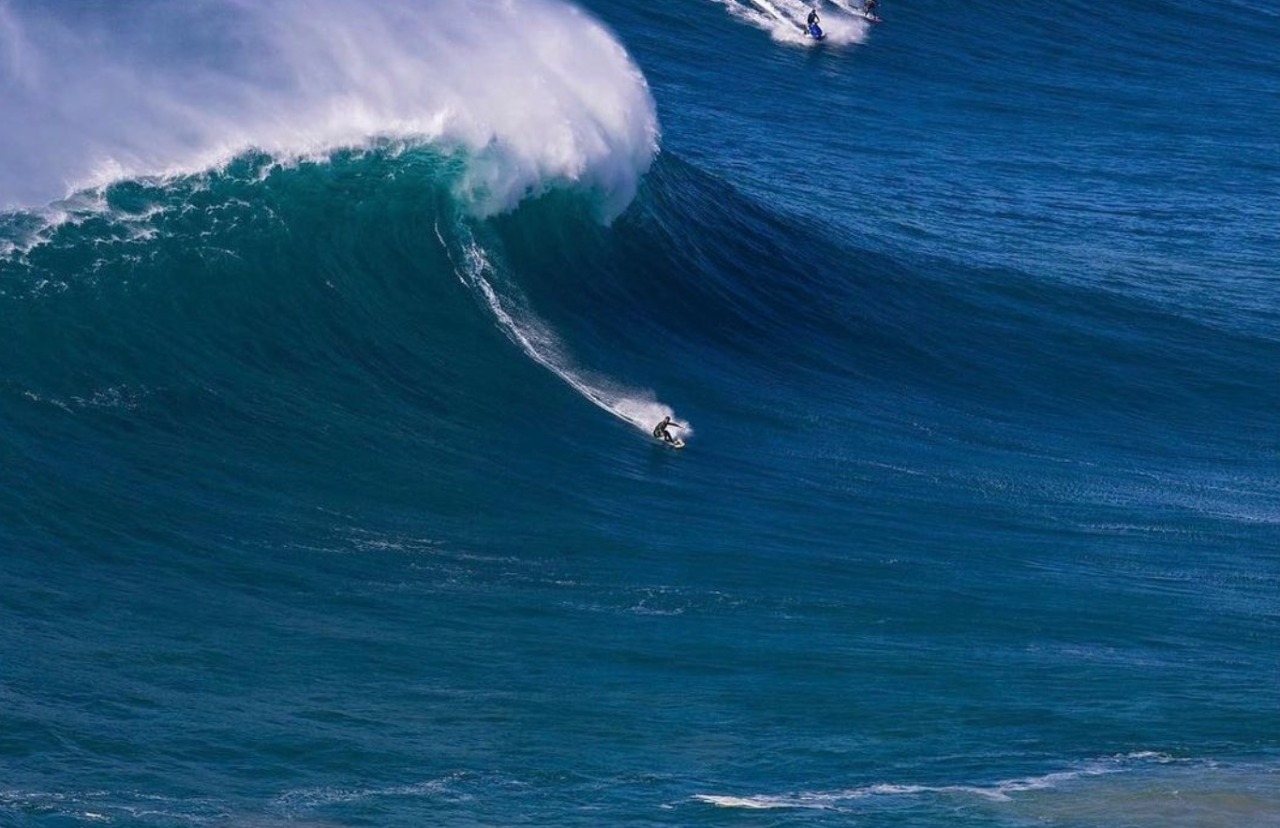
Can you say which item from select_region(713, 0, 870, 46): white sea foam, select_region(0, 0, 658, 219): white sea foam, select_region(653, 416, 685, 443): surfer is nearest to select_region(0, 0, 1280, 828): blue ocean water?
select_region(0, 0, 658, 219): white sea foam

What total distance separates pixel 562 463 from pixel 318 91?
671cm

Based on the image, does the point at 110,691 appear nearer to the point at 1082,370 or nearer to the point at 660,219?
the point at 660,219

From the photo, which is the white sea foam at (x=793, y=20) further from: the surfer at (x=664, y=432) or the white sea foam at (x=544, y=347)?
the surfer at (x=664, y=432)

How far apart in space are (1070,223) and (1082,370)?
24.3 ft

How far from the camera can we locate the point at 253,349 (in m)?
22.4

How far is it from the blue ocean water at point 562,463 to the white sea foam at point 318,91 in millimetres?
68

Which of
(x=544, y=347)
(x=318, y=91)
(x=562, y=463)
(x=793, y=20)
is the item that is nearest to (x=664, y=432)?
(x=562, y=463)

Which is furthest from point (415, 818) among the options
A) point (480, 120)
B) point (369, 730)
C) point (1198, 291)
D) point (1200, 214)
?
point (1200, 214)

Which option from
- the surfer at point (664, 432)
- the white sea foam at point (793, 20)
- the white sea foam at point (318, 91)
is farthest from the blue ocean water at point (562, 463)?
the white sea foam at point (793, 20)

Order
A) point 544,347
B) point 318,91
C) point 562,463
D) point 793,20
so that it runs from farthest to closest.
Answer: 1. point 793,20
2. point 318,91
3. point 544,347
4. point 562,463

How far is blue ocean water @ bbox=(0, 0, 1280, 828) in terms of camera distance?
16047 millimetres

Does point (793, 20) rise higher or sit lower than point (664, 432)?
higher

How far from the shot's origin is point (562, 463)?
873 inches

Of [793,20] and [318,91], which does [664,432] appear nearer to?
[318,91]
